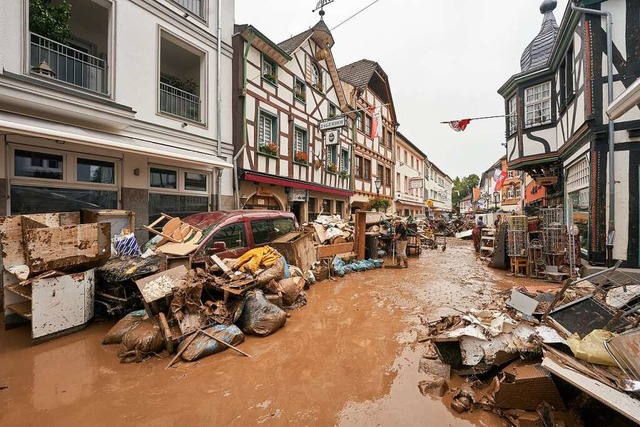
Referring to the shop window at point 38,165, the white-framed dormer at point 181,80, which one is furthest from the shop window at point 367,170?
the shop window at point 38,165

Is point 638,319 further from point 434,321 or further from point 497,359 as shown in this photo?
point 434,321

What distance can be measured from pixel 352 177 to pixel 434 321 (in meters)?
12.9

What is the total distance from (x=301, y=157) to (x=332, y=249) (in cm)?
508

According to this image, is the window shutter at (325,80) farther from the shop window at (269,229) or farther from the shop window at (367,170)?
the shop window at (269,229)

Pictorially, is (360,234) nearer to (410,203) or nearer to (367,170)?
(367,170)

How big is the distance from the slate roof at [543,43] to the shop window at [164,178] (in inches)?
561

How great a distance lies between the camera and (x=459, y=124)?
10.8 metres

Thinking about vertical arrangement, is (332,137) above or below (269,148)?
above

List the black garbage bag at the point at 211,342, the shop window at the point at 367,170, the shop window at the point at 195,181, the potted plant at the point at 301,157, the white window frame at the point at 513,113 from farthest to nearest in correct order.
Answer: the shop window at the point at 367,170, the potted plant at the point at 301,157, the white window frame at the point at 513,113, the shop window at the point at 195,181, the black garbage bag at the point at 211,342

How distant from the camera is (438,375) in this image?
3303mm

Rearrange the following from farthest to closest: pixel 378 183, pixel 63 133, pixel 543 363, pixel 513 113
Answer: pixel 378 183 → pixel 513 113 → pixel 63 133 → pixel 543 363

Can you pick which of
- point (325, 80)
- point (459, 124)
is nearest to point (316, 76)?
point (325, 80)

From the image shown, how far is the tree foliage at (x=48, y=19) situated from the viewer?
588cm

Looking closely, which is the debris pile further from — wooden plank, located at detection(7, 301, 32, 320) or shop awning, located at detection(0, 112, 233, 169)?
shop awning, located at detection(0, 112, 233, 169)
